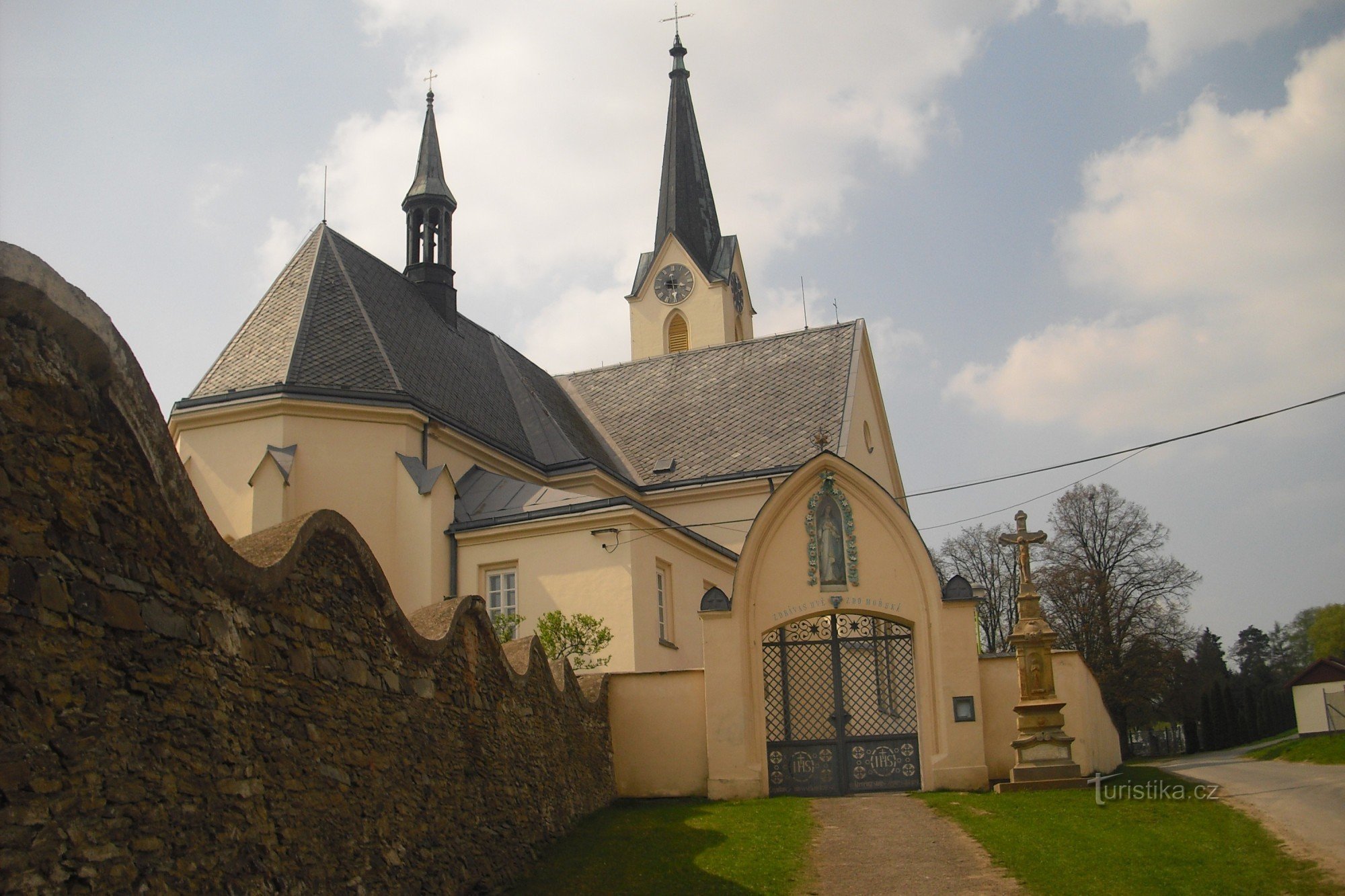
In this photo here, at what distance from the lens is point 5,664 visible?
5504mm

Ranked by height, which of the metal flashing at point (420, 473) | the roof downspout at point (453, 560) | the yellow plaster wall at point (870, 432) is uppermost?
the yellow plaster wall at point (870, 432)

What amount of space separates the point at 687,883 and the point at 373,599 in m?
4.14

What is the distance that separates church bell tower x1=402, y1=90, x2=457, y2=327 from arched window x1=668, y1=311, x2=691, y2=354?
15648 millimetres

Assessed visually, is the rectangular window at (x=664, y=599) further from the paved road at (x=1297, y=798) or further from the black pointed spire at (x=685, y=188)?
the black pointed spire at (x=685, y=188)

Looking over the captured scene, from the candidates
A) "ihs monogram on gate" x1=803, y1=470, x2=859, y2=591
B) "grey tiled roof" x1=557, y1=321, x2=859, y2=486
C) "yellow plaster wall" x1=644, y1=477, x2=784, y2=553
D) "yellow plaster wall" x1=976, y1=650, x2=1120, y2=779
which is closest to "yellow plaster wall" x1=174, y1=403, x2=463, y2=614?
"yellow plaster wall" x1=644, y1=477, x2=784, y2=553

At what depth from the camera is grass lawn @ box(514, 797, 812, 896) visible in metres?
11.5

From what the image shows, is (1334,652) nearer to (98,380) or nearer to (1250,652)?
(1250,652)

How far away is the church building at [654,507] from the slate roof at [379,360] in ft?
0.22

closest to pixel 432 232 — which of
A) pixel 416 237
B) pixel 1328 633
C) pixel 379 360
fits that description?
pixel 416 237

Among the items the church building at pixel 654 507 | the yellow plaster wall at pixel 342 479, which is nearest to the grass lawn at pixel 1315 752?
the church building at pixel 654 507

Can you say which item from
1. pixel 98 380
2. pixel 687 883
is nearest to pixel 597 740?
pixel 687 883

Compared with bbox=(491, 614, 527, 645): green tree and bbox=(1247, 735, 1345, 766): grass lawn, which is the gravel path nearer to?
bbox=(491, 614, 527, 645): green tree

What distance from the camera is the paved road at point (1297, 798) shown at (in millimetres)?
11852

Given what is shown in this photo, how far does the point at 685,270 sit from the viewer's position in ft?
158
